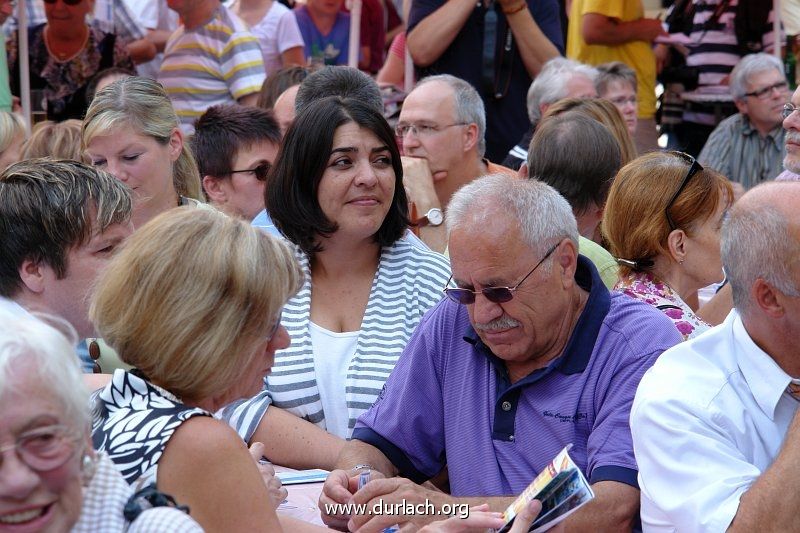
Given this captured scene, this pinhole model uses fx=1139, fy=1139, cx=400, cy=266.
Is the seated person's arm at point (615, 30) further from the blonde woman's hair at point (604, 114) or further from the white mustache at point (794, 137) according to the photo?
the white mustache at point (794, 137)

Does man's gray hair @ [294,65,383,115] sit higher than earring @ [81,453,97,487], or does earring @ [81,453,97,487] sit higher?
earring @ [81,453,97,487]

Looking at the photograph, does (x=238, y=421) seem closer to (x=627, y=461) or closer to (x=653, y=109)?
(x=627, y=461)

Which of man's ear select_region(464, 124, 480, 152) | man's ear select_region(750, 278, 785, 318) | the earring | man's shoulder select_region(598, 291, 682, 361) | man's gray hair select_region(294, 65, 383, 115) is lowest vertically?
man's ear select_region(464, 124, 480, 152)

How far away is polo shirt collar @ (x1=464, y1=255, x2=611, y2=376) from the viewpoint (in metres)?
3.15

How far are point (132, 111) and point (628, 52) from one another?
174 inches

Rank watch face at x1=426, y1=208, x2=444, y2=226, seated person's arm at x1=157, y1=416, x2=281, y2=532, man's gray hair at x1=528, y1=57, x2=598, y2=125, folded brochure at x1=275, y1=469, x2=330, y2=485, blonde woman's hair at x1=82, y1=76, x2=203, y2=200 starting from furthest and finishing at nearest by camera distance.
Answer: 1. man's gray hair at x1=528, y1=57, x2=598, y2=125
2. watch face at x1=426, y1=208, x2=444, y2=226
3. blonde woman's hair at x1=82, y1=76, x2=203, y2=200
4. folded brochure at x1=275, y1=469, x2=330, y2=485
5. seated person's arm at x1=157, y1=416, x2=281, y2=532

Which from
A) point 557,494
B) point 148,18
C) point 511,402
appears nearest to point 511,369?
point 511,402

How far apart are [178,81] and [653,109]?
344 cm

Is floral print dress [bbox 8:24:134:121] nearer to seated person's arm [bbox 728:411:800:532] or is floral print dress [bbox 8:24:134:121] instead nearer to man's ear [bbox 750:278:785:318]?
man's ear [bbox 750:278:785:318]

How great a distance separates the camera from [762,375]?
2662 millimetres

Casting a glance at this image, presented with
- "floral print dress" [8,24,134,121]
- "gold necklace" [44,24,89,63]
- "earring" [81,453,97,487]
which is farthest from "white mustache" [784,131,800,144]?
"gold necklace" [44,24,89,63]

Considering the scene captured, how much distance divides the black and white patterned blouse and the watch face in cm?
294

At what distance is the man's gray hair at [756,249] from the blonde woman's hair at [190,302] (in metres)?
1.11

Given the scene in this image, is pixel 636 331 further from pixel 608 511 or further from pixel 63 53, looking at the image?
pixel 63 53
